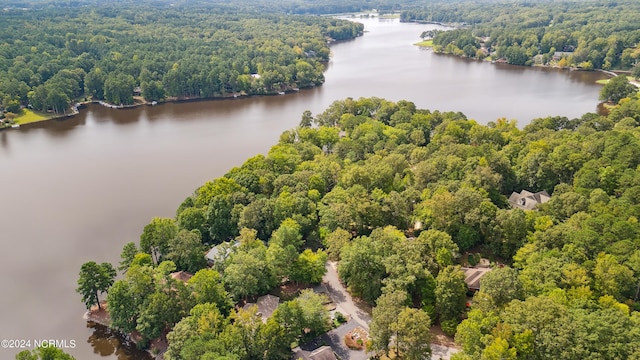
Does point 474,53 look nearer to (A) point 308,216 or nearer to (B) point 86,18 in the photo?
(A) point 308,216

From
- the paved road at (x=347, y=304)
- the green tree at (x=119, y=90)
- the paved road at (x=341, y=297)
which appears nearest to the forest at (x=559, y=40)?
the green tree at (x=119, y=90)

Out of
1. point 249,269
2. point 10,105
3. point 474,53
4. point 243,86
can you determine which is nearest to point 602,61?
point 474,53

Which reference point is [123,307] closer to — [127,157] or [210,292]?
[210,292]

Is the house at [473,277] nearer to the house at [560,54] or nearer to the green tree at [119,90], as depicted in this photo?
the green tree at [119,90]

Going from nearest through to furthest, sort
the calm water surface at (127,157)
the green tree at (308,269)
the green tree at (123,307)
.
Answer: the green tree at (123,307)
the green tree at (308,269)
the calm water surface at (127,157)

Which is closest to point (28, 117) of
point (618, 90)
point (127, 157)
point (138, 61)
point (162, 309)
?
point (138, 61)

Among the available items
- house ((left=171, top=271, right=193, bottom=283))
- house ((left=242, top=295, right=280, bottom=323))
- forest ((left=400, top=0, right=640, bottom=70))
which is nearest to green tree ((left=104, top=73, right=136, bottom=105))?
house ((left=171, top=271, right=193, bottom=283))
